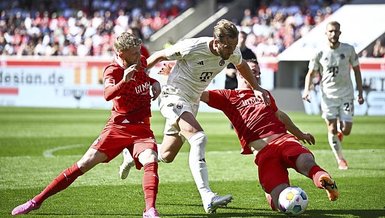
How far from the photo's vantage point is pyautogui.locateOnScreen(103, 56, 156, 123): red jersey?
8.96m

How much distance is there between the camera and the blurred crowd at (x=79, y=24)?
37.8m

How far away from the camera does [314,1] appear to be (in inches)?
Answer: 1420

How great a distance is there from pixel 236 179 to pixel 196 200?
2.21m

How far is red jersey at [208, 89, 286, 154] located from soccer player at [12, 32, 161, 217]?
2.83 feet

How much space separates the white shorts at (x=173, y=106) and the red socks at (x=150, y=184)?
93 centimetres

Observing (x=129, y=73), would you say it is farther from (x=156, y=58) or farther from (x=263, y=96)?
(x=263, y=96)

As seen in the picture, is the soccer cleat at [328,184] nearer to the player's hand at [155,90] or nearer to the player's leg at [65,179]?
the player's hand at [155,90]

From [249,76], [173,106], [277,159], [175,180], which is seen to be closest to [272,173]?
[277,159]

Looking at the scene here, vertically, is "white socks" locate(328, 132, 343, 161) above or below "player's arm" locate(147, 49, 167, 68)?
below

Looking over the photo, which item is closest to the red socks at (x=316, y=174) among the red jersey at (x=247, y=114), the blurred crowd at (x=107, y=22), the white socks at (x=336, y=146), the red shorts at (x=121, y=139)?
the red jersey at (x=247, y=114)

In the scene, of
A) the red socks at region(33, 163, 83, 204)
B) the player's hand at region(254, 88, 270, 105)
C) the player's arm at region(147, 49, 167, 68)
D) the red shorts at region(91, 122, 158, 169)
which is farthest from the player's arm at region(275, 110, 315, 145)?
the red socks at region(33, 163, 83, 204)

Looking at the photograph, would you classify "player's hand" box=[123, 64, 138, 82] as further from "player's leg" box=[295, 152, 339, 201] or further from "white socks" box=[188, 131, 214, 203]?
"player's leg" box=[295, 152, 339, 201]

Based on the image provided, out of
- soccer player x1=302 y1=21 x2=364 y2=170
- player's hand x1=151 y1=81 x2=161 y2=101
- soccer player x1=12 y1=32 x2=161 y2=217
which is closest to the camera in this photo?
soccer player x1=12 y1=32 x2=161 y2=217

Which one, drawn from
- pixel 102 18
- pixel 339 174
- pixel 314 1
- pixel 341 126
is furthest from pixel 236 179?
pixel 102 18
